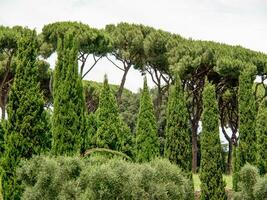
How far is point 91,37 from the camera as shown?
37.0m

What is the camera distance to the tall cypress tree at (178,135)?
81.9 ft

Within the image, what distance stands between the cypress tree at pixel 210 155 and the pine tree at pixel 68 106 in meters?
7.64

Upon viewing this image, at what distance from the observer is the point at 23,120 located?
18.6 m

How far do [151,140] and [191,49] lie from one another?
34.4 feet

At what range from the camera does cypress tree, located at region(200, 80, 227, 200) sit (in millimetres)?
25766

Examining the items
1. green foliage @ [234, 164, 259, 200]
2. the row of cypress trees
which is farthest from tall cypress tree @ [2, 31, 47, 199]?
green foliage @ [234, 164, 259, 200]

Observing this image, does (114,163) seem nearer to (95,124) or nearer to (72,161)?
(72,161)

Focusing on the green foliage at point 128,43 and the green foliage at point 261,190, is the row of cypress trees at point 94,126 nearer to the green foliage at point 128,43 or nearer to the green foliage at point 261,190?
the green foliage at point 261,190

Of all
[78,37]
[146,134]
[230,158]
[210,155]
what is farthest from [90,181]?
[230,158]

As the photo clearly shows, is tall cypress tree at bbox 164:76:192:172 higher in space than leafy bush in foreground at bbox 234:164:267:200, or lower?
higher

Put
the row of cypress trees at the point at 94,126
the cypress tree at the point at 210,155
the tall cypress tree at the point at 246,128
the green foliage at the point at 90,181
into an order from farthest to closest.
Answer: the tall cypress tree at the point at 246,128, the cypress tree at the point at 210,155, the row of cypress trees at the point at 94,126, the green foliage at the point at 90,181

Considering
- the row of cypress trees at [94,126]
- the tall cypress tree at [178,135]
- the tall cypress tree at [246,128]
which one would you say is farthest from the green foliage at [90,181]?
the tall cypress tree at [246,128]

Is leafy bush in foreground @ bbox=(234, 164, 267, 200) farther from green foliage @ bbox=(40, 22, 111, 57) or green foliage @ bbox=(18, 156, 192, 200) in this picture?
green foliage @ bbox=(40, 22, 111, 57)

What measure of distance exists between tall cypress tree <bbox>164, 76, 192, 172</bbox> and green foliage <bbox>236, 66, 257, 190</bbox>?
15.6ft
